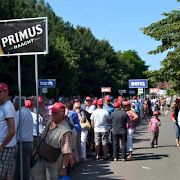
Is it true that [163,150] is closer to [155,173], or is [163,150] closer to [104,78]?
[155,173]

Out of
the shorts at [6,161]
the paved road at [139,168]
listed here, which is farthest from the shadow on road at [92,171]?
the shorts at [6,161]

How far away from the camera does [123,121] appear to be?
13805 mm

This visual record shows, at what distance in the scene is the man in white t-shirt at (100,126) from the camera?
14.1m

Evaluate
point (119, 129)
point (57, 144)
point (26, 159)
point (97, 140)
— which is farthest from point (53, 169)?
point (97, 140)

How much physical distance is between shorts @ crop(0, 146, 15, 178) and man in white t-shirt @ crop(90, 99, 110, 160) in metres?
7.23

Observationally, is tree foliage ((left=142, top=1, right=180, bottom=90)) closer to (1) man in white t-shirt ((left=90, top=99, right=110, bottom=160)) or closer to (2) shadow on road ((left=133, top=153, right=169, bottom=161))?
(2) shadow on road ((left=133, top=153, right=169, bottom=161))

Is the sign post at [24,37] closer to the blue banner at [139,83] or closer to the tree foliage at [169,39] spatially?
the tree foliage at [169,39]

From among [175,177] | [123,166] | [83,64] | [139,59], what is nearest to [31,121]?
[175,177]

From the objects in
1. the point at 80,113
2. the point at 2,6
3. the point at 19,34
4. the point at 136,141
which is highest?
the point at 2,6

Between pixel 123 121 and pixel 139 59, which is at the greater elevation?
pixel 139 59

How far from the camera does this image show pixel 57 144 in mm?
6816

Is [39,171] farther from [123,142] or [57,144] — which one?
[123,142]

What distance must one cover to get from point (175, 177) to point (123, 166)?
218 cm

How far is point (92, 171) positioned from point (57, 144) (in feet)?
17.9
